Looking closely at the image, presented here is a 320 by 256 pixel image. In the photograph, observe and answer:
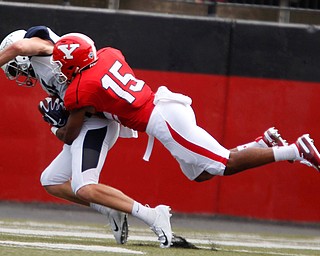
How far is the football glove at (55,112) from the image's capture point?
782cm

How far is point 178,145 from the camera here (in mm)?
7625

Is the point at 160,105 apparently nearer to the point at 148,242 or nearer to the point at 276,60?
the point at 148,242

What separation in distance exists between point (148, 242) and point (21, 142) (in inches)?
106

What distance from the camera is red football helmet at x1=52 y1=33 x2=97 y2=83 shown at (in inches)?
295

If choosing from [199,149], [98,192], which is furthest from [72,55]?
[199,149]

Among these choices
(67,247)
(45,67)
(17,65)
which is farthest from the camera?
(17,65)

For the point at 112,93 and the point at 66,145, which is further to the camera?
the point at 66,145

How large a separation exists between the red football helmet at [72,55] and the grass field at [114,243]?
4.01 ft

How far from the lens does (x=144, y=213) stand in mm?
7598


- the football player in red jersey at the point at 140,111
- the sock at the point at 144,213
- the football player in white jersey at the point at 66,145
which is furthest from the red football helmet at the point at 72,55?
the sock at the point at 144,213

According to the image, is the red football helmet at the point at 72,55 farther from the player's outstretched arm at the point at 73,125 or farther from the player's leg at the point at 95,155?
the player's leg at the point at 95,155

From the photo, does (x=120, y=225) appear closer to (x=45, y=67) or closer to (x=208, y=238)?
(x=45, y=67)

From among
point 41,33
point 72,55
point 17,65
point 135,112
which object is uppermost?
point 41,33

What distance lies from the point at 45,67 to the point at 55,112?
0.34m
